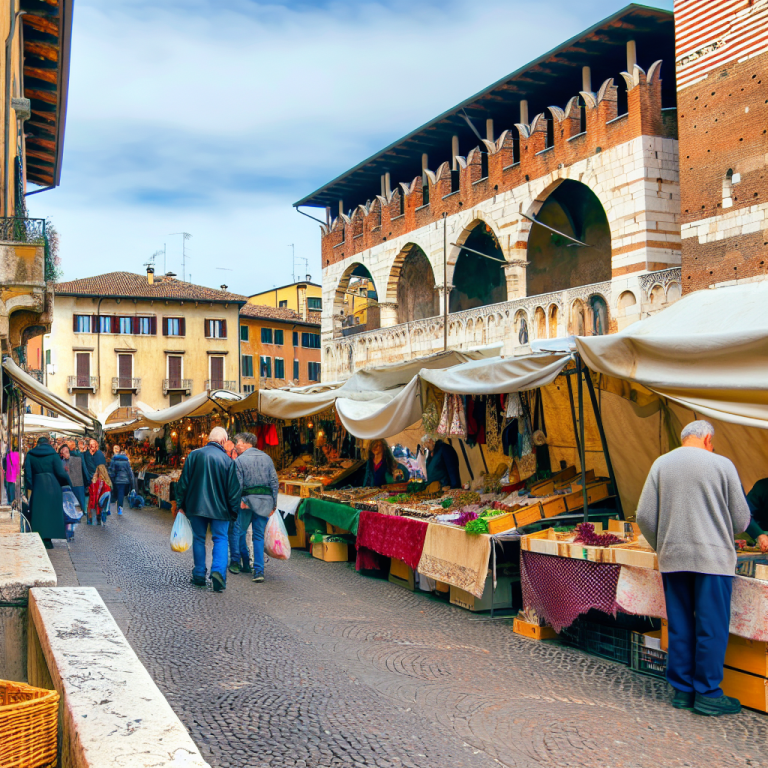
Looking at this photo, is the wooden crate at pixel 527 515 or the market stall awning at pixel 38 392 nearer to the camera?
the wooden crate at pixel 527 515

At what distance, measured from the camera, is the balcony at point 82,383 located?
45.6m

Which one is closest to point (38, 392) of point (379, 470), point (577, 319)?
point (379, 470)

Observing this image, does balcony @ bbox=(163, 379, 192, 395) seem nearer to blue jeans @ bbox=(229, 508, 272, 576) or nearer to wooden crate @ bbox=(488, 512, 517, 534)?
blue jeans @ bbox=(229, 508, 272, 576)

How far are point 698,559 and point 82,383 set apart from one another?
45262 mm

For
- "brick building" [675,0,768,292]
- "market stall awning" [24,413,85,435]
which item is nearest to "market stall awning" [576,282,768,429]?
"brick building" [675,0,768,292]

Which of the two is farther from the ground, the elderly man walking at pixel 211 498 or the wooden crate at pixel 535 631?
the elderly man walking at pixel 211 498

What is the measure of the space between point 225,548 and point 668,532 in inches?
173

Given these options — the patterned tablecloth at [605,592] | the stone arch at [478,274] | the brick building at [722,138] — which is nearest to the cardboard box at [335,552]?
the patterned tablecloth at [605,592]

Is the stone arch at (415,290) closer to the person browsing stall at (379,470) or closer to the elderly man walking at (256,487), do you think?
the person browsing stall at (379,470)

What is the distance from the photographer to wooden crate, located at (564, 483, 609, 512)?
7072 millimetres

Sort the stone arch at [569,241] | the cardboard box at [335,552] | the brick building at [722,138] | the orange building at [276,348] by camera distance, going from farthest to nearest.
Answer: the orange building at [276,348]
the stone arch at [569,241]
the brick building at [722,138]
the cardboard box at [335,552]

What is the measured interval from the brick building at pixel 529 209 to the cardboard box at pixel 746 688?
13.6m

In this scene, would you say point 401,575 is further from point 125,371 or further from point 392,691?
point 125,371

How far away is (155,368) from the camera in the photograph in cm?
4750
